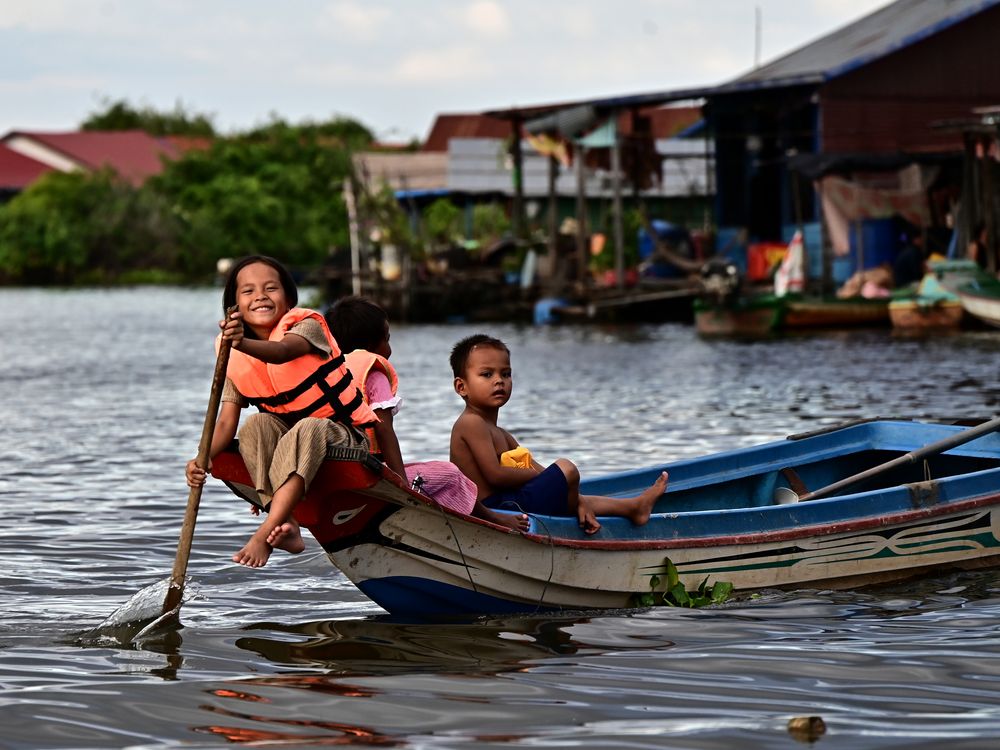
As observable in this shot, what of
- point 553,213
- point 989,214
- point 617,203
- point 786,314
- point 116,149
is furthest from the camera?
point 116,149

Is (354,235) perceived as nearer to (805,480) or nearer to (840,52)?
(840,52)

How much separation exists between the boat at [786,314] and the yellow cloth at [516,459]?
16.8 metres

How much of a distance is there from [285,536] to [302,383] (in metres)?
0.49

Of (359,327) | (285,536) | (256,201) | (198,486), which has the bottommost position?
(285,536)

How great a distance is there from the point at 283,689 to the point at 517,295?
24.0 meters

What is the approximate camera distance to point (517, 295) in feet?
94.0

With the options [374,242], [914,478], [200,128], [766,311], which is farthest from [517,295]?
[200,128]

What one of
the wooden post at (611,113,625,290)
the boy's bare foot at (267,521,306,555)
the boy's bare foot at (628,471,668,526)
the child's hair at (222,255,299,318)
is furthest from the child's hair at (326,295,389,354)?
the wooden post at (611,113,625,290)

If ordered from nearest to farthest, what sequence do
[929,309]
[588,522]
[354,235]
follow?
[588,522] → [929,309] → [354,235]

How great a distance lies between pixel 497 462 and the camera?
5766mm

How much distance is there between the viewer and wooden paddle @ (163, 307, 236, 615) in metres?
4.83

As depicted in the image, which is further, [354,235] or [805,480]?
[354,235]

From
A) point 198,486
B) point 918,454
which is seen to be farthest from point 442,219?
point 198,486

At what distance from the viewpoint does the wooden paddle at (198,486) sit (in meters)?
4.83
